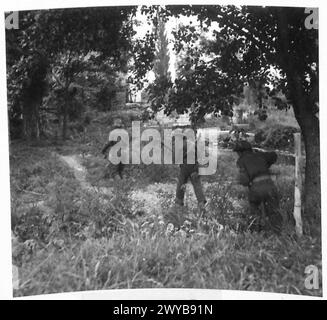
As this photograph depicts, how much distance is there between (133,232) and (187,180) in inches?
31.0

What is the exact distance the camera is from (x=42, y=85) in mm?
4875

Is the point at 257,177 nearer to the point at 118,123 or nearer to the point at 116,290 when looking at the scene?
the point at 118,123

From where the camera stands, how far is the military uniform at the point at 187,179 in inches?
192

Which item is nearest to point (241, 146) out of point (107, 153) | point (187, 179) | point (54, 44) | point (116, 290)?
point (187, 179)

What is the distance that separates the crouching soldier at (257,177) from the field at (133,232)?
9cm

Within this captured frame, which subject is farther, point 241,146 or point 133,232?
point 241,146

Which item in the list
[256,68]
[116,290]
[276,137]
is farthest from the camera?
[256,68]

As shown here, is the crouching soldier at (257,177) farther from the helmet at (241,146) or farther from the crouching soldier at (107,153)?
the crouching soldier at (107,153)

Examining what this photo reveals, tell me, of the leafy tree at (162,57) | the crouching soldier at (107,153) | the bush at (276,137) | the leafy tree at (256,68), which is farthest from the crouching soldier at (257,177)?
the crouching soldier at (107,153)

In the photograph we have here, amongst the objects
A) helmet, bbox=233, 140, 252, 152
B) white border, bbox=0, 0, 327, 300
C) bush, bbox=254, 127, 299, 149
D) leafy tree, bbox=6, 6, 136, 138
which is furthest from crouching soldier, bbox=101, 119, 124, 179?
bush, bbox=254, 127, 299, 149

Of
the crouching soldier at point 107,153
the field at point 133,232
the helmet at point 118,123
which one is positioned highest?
the helmet at point 118,123

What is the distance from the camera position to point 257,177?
4.92 meters

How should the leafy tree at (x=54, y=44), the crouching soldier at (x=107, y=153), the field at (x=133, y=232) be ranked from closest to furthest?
1. the field at (x=133, y=232)
2. the leafy tree at (x=54, y=44)
3. the crouching soldier at (x=107, y=153)

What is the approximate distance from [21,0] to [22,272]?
2647 mm
